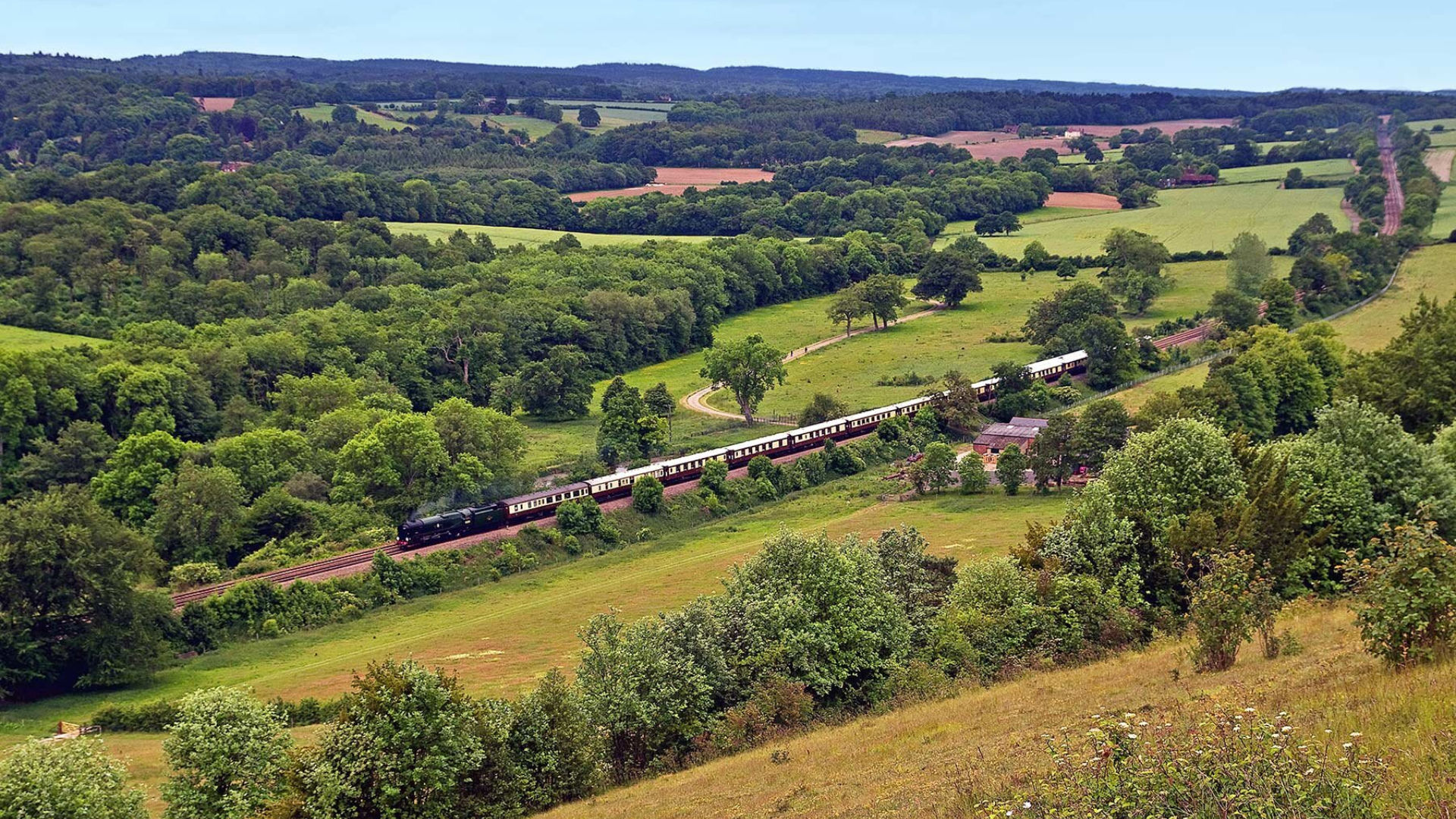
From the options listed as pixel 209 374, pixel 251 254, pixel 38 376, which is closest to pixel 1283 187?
pixel 251 254

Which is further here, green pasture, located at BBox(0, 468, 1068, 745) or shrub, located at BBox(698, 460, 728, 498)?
shrub, located at BBox(698, 460, 728, 498)

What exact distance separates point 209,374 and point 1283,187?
153289 mm

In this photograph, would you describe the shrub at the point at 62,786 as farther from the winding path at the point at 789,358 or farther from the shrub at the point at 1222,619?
the winding path at the point at 789,358

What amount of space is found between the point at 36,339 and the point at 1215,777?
10394 centimetres

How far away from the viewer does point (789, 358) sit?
351ft

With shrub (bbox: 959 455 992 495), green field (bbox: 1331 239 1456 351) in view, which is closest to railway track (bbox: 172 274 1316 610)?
shrub (bbox: 959 455 992 495)

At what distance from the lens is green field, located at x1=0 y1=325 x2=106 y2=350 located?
9400cm

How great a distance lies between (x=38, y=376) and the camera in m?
78.0

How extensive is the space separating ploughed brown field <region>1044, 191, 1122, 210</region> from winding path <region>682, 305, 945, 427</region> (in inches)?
2519

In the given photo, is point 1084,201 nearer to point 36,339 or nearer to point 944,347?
point 944,347

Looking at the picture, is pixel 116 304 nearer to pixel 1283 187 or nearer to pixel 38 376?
pixel 38 376

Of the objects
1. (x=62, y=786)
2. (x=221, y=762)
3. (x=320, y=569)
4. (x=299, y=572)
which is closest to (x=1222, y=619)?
(x=221, y=762)

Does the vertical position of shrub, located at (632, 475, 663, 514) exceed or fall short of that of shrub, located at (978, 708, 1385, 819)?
it falls short

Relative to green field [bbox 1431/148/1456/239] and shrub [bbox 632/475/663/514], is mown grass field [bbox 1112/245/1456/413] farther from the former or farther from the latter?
shrub [bbox 632/475/663/514]
